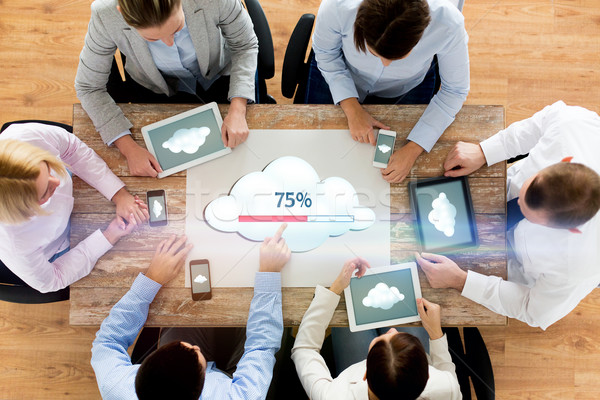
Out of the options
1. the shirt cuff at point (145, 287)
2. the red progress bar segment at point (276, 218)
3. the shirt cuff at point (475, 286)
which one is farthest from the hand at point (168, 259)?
the shirt cuff at point (475, 286)

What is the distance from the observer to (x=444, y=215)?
147 cm

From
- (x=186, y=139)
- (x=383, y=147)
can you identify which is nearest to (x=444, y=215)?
(x=383, y=147)

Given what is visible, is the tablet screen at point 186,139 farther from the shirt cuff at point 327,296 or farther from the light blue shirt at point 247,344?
the shirt cuff at point 327,296

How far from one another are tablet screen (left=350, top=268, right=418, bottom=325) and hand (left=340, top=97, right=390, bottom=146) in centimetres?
49

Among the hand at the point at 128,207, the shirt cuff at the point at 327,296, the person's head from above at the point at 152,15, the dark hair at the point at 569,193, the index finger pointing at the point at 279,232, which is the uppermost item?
the person's head from above at the point at 152,15

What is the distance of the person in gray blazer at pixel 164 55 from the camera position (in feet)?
4.32

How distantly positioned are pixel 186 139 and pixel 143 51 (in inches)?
13.0

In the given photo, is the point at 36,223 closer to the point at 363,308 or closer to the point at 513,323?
the point at 363,308

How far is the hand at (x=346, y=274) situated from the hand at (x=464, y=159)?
0.45 m

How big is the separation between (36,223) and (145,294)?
1.39ft

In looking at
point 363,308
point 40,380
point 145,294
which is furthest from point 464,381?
point 40,380

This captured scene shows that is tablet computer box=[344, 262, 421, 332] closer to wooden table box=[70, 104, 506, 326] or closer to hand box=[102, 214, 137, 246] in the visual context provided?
wooden table box=[70, 104, 506, 326]

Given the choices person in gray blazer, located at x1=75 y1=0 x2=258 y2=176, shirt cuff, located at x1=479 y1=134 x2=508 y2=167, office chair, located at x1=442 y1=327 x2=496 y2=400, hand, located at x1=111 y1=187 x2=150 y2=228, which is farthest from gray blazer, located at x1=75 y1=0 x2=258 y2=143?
office chair, located at x1=442 y1=327 x2=496 y2=400

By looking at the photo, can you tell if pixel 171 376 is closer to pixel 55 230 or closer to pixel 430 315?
pixel 55 230
